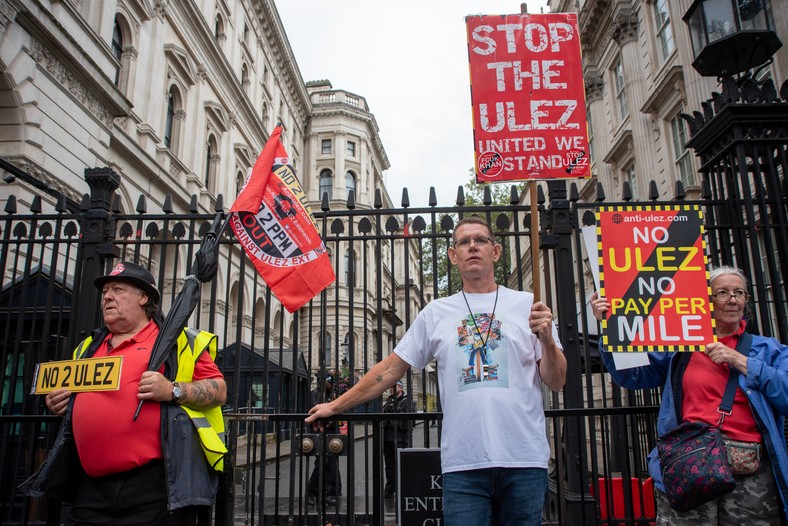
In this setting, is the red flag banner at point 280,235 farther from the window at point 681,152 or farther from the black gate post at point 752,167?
the window at point 681,152

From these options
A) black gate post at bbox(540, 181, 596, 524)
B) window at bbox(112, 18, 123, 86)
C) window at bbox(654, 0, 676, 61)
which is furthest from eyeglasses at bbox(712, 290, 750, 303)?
window at bbox(112, 18, 123, 86)

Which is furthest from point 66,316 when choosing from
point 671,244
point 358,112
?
point 358,112

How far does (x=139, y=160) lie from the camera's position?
1714 centimetres

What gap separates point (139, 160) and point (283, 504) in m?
12.1

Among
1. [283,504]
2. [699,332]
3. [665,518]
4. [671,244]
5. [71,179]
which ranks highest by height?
[71,179]

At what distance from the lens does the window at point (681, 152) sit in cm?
1516

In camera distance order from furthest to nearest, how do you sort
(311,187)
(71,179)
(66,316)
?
(311,187)
(71,179)
(66,316)

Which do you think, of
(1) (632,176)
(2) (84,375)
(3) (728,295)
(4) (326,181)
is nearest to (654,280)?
(3) (728,295)

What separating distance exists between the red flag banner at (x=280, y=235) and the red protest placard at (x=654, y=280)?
2.29m

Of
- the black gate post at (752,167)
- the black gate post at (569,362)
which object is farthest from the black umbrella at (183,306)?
the black gate post at (752,167)

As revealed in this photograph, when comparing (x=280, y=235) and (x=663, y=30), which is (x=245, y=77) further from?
(x=280, y=235)

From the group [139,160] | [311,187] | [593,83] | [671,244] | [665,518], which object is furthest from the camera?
[311,187]

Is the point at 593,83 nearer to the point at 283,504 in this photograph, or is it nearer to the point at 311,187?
the point at 283,504

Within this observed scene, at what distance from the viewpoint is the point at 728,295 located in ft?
10.3
